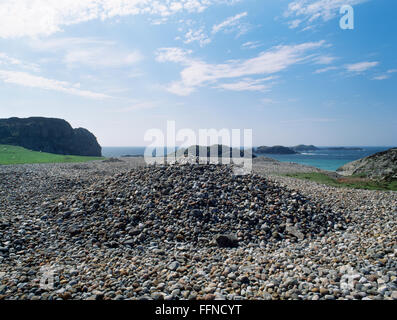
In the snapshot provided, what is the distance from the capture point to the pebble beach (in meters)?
5.31

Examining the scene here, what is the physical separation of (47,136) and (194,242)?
311ft

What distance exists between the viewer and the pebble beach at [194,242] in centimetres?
531

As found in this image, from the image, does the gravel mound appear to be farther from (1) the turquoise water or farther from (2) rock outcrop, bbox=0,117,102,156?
(2) rock outcrop, bbox=0,117,102,156

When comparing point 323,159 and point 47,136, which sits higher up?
point 47,136

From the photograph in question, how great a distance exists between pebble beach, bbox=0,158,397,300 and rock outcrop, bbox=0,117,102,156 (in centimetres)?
7978

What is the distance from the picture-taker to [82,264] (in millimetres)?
6520

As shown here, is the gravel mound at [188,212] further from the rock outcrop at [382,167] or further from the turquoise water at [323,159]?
the turquoise water at [323,159]

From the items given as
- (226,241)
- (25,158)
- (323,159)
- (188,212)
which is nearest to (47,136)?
(25,158)

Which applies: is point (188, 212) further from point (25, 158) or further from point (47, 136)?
point (47, 136)

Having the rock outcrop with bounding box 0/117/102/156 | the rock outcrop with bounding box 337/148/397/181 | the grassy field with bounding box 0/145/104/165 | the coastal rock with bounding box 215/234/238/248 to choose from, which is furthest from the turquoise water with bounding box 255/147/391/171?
the rock outcrop with bounding box 0/117/102/156

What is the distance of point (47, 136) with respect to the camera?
8525 cm
